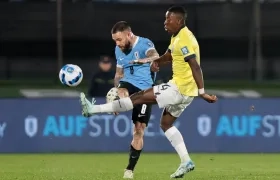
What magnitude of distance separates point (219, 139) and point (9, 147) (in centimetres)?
417

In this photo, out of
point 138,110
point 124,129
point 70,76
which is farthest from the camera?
point 124,129

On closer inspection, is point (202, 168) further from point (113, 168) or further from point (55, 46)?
point (55, 46)

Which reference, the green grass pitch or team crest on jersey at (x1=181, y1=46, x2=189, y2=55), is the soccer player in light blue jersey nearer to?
the green grass pitch

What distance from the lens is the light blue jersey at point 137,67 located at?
11.7 meters

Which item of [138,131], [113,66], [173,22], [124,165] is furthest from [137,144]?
[113,66]

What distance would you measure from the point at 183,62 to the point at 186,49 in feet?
0.89

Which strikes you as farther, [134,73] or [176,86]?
[134,73]

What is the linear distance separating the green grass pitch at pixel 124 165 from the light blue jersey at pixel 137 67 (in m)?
1.25

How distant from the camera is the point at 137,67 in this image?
39.3 feet

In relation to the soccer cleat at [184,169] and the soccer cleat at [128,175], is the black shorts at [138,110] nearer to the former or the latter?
the soccer cleat at [128,175]

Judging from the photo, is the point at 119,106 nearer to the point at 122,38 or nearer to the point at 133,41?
the point at 122,38

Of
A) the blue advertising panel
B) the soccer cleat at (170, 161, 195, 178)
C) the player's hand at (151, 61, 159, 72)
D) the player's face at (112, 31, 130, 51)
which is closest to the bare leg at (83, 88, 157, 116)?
the player's hand at (151, 61, 159, 72)

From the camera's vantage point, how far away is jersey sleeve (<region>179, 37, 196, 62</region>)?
10.8 m

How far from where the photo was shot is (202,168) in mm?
13953
